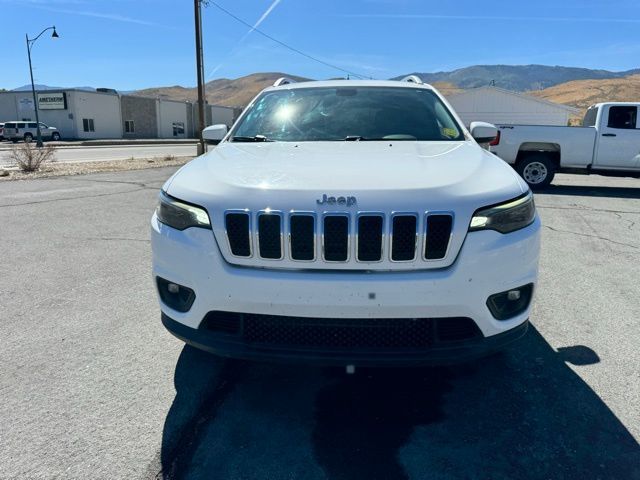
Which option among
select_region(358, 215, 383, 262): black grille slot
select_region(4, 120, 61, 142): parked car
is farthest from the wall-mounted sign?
select_region(358, 215, 383, 262): black grille slot

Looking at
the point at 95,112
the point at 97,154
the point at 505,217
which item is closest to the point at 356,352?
the point at 505,217

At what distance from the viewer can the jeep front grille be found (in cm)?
228

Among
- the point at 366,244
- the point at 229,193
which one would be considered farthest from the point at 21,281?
the point at 366,244

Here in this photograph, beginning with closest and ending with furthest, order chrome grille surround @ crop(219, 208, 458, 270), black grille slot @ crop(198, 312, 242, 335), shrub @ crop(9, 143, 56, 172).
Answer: chrome grille surround @ crop(219, 208, 458, 270), black grille slot @ crop(198, 312, 242, 335), shrub @ crop(9, 143, 56, 172)

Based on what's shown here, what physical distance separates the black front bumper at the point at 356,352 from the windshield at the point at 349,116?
5.52 feet

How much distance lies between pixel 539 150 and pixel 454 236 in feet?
35.4

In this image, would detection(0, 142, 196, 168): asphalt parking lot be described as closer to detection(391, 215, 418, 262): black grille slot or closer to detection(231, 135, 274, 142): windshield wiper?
detection(231, 135, 274, 142): windshield wiper

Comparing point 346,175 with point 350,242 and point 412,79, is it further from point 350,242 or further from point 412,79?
point 412,79

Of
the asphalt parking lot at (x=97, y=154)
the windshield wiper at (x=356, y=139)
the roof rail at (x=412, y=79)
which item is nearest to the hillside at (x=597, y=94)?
the asphalt parking lot at (x=97, y=154)

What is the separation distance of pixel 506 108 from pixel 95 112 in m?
42.5

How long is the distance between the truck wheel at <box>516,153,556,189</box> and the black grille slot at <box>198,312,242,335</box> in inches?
428

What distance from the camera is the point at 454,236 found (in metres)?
2.30

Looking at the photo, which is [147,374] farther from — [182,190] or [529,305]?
[529,305]

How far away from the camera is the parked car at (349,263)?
2281 millimetres
